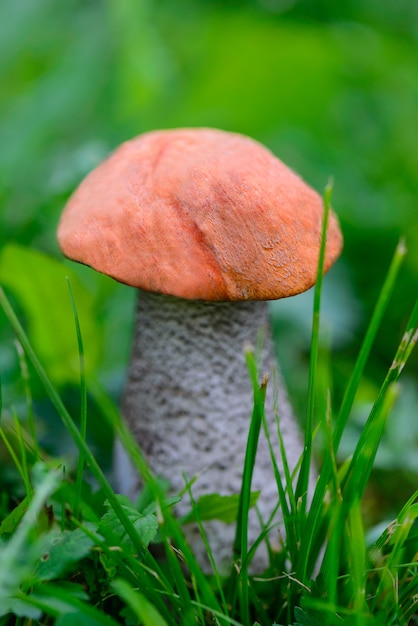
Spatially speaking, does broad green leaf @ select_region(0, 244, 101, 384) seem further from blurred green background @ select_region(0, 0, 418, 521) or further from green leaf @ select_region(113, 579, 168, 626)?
green leaf @ select_region(113, 579, 168, 626)

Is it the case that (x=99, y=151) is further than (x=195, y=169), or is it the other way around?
(x=99, y=151)

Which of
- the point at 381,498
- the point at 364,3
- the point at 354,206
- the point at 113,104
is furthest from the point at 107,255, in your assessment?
the point at 364,3

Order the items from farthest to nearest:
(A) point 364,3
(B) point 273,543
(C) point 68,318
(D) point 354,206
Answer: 1. (A) point 364,3
2. (D) point 354,206
3. (C) point 68,318
4. (B) point 273,543

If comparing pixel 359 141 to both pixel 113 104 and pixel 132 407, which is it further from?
pixel 132 407

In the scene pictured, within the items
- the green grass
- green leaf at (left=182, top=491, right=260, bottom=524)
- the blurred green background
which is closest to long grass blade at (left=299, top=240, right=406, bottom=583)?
the green grass

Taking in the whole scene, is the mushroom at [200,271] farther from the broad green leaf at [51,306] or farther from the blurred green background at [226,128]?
the broad green leaf at [51,306]

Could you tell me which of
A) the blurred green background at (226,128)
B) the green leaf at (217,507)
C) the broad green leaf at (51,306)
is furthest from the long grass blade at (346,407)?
the broad green leaf at (51,306)
